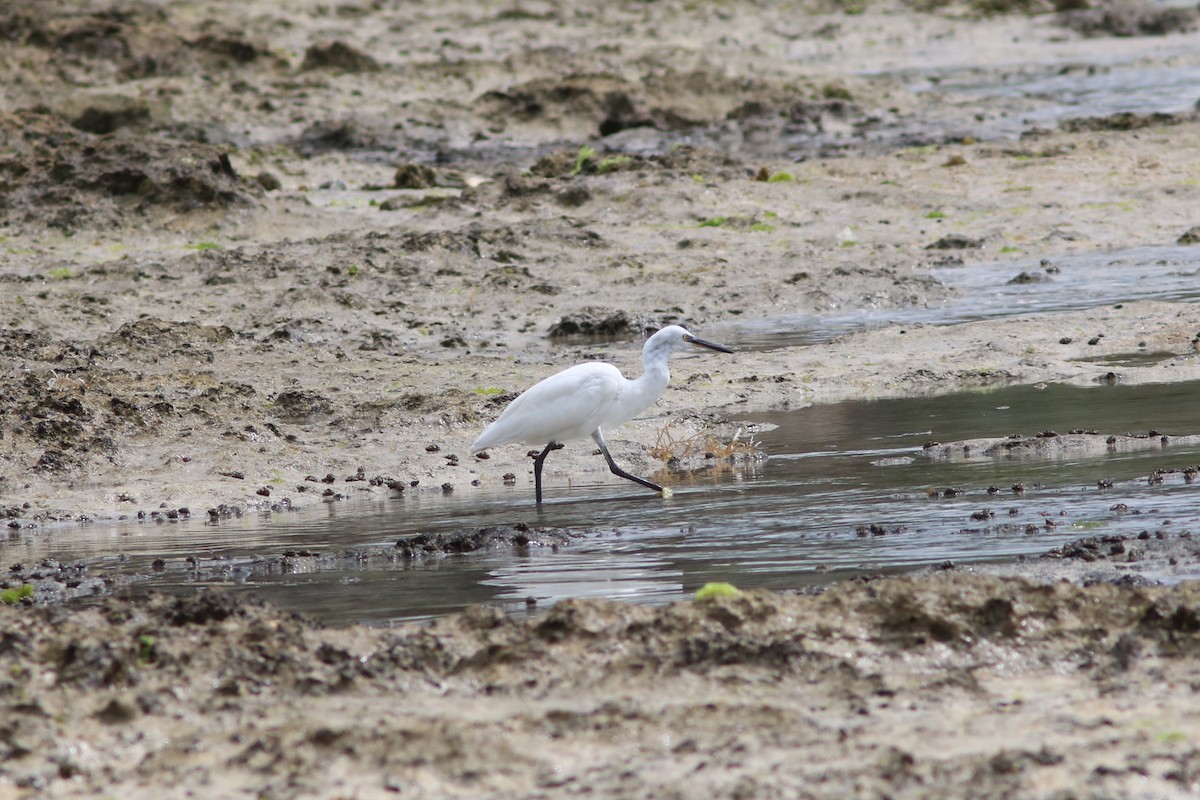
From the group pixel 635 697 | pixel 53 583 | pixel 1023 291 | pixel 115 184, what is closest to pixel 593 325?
pixel 1023 291

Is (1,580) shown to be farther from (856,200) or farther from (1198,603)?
(856,200)

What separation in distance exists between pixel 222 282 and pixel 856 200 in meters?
6.68

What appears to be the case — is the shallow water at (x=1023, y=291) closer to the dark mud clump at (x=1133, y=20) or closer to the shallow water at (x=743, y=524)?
the shallow water at (x=743, y=524)

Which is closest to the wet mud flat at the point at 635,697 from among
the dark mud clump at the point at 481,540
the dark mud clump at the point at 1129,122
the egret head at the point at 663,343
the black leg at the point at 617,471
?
the dark mud clump at the point at 481,540

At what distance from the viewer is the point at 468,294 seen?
13.9 metres

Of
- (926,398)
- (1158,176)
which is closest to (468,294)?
(926,398)

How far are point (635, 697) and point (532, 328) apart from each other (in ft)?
28.8

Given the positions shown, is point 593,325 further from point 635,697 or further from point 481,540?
point 635,697

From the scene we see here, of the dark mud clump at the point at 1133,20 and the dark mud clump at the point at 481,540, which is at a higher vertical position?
the dark mud clump at the point at 1133,20

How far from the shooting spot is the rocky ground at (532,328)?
13.7 ft

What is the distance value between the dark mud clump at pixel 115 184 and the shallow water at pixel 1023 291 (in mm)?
6224

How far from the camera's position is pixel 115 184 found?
16.3m

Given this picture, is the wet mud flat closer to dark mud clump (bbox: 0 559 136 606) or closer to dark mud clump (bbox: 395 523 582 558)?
dark mud clump (bbox: 0 559 136 606)

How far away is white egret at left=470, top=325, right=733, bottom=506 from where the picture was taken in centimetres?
849
